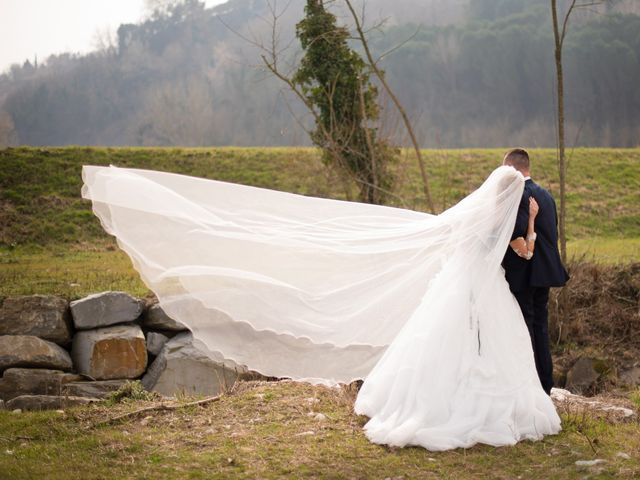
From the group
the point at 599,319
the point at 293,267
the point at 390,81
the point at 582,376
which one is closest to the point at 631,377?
the point at 582,376

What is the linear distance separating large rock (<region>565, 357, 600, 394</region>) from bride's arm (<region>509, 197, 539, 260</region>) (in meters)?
4.62

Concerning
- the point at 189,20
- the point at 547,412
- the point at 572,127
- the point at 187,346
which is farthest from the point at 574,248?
the point at 189,20

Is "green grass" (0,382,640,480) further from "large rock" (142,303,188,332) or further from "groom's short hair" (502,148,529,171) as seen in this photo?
"large rock" (142,303,188,332)

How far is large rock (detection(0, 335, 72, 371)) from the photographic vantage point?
1006 centimetres

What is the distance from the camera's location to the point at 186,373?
10.5m

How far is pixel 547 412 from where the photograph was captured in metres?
6.63

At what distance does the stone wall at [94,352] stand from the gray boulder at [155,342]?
0.01m

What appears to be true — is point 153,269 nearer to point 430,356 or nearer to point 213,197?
point 213,197

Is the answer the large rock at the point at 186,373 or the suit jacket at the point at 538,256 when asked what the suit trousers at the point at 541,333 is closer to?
the suit jacket at the point at 538,256

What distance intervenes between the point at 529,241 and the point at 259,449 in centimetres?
316

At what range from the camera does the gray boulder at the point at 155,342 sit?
35.4ft

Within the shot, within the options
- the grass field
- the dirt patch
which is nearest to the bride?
the grass field

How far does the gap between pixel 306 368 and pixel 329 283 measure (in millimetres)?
918

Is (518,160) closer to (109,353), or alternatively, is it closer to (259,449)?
(259,449)
